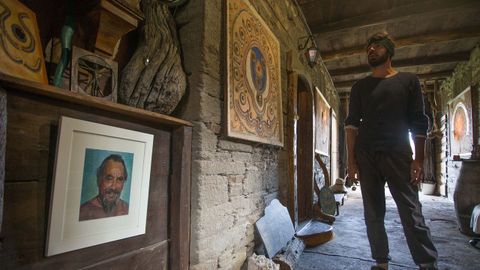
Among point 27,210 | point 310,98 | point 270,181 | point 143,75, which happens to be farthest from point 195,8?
point 310,98

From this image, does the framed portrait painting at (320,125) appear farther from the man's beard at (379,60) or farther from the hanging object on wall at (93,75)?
the hanging object on wall at (93,75)

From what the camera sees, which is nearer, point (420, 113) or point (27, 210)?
point (27, 210)

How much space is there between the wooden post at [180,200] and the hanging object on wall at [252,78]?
36 cm

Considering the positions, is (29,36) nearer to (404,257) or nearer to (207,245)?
(207,245)

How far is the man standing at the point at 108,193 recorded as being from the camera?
1068 mm

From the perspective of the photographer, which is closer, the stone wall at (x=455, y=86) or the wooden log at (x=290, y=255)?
the wooden log at (x=290, y=255)

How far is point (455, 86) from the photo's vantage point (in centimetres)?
633

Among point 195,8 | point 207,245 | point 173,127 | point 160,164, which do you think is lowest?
point 207,245

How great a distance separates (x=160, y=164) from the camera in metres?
1.44

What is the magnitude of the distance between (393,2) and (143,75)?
390 cm

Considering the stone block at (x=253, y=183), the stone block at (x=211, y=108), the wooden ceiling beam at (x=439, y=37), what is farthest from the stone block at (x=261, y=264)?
the wooden ceiling beam at (x=439, y=37)

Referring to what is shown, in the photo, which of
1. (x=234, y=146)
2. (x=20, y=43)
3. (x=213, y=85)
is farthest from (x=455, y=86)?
(x=20, y=43)

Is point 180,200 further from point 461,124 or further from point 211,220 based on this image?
point 461,124

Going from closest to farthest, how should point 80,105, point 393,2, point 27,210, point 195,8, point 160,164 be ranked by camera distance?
point 27,210
point 80,105
point 160,164
point 195,8
point 393,2
